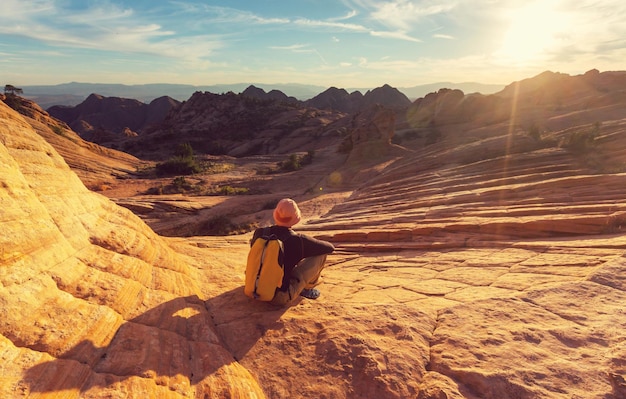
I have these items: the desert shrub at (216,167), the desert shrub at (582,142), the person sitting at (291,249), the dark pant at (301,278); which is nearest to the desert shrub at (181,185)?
the desert shrub at (216,167)

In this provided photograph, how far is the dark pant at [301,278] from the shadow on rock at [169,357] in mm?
187

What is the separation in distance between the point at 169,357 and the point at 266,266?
1.58 meters

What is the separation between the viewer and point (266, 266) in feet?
15.5

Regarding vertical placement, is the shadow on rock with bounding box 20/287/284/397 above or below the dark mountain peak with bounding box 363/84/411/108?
below

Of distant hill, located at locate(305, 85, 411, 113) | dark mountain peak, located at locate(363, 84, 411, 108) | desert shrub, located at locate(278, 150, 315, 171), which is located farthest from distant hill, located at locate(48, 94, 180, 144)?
desert shrub, located at locate(278, 150, 315, 171)

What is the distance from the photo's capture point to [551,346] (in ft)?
12.9

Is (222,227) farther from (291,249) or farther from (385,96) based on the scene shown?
(385,96)

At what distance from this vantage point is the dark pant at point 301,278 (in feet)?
16.1

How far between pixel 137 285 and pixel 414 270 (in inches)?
209

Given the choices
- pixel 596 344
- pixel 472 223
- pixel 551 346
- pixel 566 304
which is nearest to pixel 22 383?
pixel 551 346

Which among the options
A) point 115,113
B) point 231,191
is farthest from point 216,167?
point 115,113

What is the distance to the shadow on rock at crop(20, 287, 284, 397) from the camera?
9.55 feet

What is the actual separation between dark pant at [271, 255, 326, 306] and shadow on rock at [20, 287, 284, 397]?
187 millimetres

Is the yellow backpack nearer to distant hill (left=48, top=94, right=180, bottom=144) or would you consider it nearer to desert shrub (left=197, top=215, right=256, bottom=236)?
desert shrub (left=197, top=215, right=256, bottom=236)
